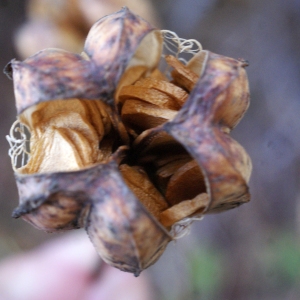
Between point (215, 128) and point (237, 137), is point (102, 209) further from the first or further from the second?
point (237, 137)

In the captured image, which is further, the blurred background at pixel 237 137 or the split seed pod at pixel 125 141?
the blurred background at pixel 237 137

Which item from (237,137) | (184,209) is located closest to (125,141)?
(184,209)

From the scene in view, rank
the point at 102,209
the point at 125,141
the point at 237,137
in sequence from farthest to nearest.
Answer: the point at 237,137 → the point at 125,141 → the point at 102,209

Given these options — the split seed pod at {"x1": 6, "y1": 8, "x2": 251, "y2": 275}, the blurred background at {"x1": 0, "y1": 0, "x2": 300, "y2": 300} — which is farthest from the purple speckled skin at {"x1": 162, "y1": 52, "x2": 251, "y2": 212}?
the blurred background at {"x1": 0, "y1": 0, "x2": 300, "y2": 300}

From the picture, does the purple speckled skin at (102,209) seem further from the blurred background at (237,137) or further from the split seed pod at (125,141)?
the blurred background at (237,137)

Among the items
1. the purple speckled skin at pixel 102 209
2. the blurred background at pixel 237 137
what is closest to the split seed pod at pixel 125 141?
the purple speckled skin at pixel 102 209

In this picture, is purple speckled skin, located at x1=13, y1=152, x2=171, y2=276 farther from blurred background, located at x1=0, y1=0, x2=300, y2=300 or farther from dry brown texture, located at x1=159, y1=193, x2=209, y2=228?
blurred background, located at x1=0, y1=0, x2=300, y2=300

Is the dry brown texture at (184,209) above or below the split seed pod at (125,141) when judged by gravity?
below
